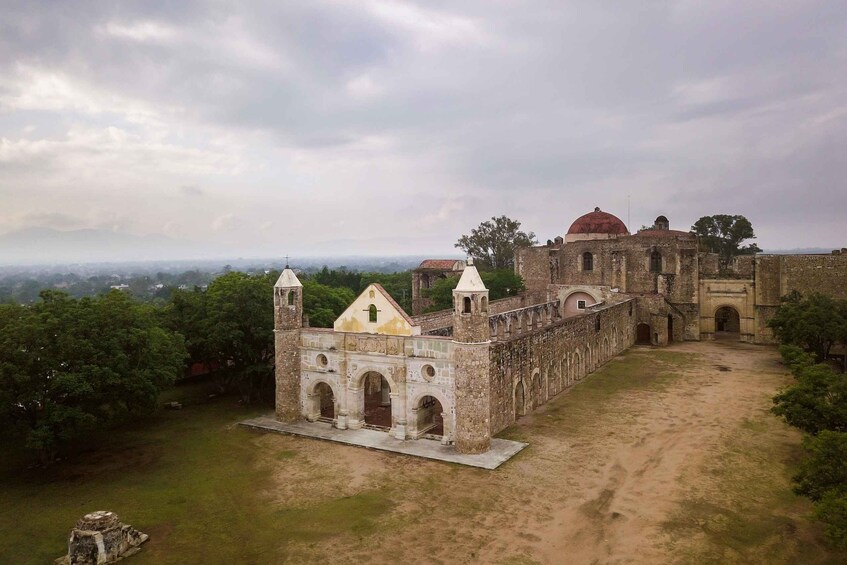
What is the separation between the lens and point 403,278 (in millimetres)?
80062

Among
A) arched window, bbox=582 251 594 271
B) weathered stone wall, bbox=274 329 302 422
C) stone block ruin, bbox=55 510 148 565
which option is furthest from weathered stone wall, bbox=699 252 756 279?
stone block ruin, bbox=55 510 148 565

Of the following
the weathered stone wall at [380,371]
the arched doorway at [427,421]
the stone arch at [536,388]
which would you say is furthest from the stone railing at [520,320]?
the weathered stone wall at [380,371]

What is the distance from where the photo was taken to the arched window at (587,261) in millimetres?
51406

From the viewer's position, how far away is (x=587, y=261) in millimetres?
51750

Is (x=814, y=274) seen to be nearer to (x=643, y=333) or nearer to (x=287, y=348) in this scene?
(x=643, y=333)

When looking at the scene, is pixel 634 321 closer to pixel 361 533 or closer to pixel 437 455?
pixel 437 455

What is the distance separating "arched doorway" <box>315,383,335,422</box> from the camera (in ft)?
80.1

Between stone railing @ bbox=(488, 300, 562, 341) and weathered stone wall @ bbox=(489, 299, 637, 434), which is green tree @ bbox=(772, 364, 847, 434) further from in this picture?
stone railing @ bbox=(488, 300, 562, 341)

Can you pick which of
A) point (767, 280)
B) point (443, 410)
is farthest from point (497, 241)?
point (443, 410)

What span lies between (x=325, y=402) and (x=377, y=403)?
2492 mm

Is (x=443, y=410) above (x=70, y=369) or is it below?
below

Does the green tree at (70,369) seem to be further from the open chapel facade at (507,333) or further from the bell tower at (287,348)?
the open chapel facade at (507,333)

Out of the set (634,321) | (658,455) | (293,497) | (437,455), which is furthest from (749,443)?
(634,321)

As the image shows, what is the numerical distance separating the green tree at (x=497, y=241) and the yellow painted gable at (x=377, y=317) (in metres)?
50.6
